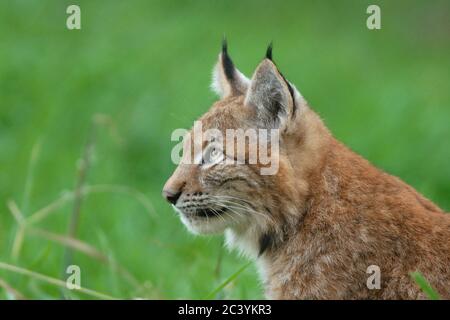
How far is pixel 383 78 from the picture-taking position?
15.2 metres

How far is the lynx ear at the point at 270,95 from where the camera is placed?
19.1ft

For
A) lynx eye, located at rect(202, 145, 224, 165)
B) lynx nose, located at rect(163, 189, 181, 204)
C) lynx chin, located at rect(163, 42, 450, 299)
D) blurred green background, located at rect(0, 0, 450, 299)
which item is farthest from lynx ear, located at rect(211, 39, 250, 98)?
blurred green background, located at rect(0, 0, 450, 299)

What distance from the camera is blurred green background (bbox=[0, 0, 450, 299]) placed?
927 cm

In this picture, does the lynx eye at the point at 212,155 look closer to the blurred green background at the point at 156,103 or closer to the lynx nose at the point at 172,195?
the lynx nose at the point at 172,195

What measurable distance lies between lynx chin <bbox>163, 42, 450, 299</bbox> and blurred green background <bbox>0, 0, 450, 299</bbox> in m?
0.99

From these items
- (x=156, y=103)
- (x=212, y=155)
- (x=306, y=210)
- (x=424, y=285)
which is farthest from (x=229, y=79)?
(x=156, y=103)

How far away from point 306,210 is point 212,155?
0.59m

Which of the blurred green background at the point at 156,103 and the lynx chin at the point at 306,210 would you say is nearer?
the lynx chin at the point at 306,210

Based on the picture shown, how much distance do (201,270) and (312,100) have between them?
592cm

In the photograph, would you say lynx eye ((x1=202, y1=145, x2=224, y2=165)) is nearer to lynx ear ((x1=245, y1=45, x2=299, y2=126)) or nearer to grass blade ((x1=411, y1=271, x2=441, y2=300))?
lynx ear ((x1=245, y1=45, x2=299, y2=126))

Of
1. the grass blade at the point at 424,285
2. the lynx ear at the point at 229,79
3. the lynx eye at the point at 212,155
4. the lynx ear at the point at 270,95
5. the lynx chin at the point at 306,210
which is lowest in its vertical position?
the grass blade at the point at 424,285

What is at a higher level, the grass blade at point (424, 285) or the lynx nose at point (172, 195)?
the lynx nose at point (172, 195)

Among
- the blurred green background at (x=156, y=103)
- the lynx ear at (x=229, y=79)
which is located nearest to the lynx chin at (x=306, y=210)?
the lynx ear at (x=229, y=79)

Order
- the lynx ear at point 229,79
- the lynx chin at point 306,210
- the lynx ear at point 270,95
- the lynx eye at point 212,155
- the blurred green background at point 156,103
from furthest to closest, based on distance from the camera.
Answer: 1. the blurred green background at point 156,103
2. the lynx ear at point 229,79
3. the lynx eye at point 212,155
4. the lynx ear at point 270,95
5. the lynx chin at point 306,210
